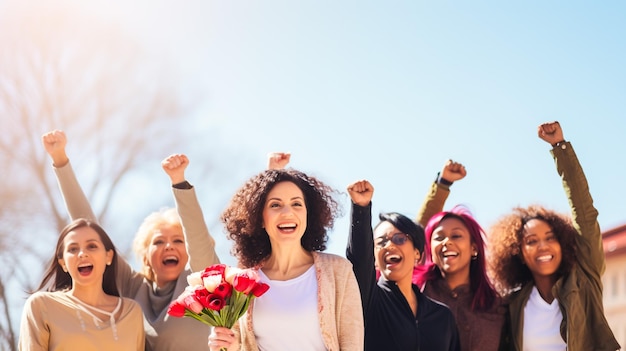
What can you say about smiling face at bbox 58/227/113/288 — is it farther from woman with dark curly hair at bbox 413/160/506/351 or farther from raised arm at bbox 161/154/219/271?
woman with dark curly hair at bbox 413/160/506/351

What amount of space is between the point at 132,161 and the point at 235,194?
27.2 ft

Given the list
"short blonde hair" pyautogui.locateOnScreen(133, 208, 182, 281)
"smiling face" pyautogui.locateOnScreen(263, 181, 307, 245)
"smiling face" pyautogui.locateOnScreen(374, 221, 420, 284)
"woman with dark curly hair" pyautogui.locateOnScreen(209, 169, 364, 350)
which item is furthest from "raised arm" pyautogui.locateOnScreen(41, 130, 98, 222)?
"smiling face" pyautogui.locateOnScreen(374, 221, 420, 284)

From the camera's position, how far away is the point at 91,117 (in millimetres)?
12461

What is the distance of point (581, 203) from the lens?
584 centimetres

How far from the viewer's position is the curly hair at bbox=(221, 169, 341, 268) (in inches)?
185

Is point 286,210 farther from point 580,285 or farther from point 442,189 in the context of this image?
point 580,285

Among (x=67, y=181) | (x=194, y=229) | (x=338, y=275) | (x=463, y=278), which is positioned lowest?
(x=338, y=275)

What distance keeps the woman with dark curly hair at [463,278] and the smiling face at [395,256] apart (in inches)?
20.8

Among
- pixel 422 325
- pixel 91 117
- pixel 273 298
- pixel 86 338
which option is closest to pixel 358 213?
pixel 273 298

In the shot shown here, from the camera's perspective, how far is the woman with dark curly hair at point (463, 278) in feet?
18.6

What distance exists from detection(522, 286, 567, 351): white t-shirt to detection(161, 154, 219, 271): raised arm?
2.20 metres

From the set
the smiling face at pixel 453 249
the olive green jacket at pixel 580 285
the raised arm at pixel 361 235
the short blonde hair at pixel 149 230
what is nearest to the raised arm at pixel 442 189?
the smiling face at pixel 453 249

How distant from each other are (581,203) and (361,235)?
6.54ft

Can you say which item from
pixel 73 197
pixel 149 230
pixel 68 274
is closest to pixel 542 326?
pixel 149 230
